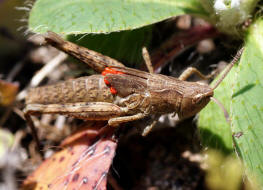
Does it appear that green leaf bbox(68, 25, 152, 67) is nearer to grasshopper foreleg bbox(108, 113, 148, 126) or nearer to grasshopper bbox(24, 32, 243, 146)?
grasshopper bbox(24, 32, 243, 146)

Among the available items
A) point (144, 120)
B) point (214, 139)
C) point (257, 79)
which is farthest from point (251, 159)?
point (144, 120)

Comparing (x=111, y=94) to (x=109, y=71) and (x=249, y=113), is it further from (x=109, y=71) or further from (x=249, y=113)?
(x=249, y=113)

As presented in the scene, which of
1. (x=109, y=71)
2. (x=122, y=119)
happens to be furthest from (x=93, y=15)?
(x=122, y=119)

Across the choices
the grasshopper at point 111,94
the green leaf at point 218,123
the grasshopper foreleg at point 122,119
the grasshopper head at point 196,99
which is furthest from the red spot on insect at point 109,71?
the green leaf at point 218,123

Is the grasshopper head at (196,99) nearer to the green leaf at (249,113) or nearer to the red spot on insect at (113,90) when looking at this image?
the green leaf at (249,113)

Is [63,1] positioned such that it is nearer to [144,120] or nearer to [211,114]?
[144,120]
